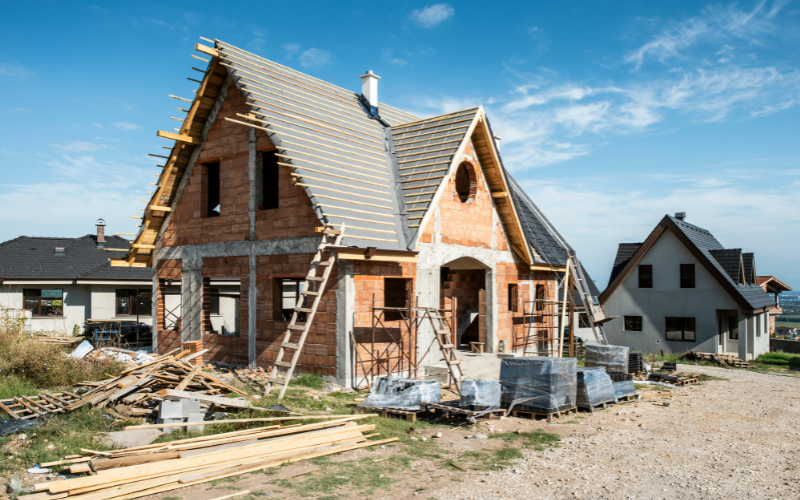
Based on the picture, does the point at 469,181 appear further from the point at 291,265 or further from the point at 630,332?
the point at 630,332

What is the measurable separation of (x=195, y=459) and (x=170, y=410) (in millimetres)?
2435

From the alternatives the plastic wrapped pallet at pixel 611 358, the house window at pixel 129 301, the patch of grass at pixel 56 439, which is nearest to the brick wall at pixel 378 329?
the plastic wrapped pallet at pixel 611 358

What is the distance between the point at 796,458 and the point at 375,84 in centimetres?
1660

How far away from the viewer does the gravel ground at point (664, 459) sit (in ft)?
25.2

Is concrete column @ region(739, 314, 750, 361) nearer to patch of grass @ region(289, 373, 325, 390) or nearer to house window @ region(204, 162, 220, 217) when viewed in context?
patch of grass @ region(289, 373, 325, 390)

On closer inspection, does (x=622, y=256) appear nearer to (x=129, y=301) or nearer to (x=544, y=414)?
(x=544, y=414)

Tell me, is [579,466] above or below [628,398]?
above

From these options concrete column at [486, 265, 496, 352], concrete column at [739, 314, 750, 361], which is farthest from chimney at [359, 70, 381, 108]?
concrete column at [739, 314, 750, 361]

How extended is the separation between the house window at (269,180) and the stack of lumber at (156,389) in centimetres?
552

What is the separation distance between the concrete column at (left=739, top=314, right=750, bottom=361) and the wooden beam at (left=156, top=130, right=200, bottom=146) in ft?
87.2

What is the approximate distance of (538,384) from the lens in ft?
39.2

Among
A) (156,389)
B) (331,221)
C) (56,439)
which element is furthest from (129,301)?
(56,439)

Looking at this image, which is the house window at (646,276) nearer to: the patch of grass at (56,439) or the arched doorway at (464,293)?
the arched doorway at (464,293)

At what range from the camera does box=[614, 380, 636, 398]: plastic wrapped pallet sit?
14.1 metres
